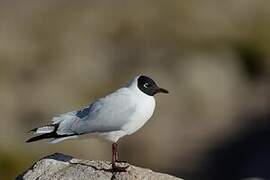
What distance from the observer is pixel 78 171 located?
9.06m

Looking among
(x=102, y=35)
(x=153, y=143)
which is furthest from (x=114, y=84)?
(x=102, y=35)

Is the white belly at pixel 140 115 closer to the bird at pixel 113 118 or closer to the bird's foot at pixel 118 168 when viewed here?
the bird at pixel 113 118

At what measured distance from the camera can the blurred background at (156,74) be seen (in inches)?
800

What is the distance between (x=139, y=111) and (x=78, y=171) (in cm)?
78

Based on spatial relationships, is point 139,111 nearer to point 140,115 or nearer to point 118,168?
point 140,115

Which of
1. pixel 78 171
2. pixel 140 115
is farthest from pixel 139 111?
pixel 78 171

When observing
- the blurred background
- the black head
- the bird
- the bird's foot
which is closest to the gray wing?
the bird

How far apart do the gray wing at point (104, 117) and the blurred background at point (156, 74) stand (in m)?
7.07

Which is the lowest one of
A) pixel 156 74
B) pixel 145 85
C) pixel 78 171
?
pixel 156 74

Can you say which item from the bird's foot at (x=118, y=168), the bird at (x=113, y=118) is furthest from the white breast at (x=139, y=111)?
the bird's foot at (x=118, y=168)

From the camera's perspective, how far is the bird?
9.02 m

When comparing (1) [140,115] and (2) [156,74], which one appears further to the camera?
(2) [156,74]

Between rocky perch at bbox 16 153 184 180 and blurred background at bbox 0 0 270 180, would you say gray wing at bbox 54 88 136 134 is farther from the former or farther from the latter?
blurred background at bbox 0 0 270 180

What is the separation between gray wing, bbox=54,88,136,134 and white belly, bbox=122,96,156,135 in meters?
0.04
